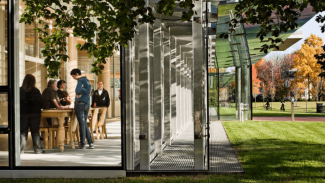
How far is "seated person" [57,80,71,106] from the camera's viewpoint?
7801mm

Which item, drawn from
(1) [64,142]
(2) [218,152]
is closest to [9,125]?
(1) [64,142]

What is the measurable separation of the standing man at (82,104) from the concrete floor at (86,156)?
26 cm

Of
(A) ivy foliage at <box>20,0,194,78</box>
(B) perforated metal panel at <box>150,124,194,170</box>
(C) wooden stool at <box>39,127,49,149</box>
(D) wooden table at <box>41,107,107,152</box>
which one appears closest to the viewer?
(A) ivy foliage at <box>20,0,194,78</box>

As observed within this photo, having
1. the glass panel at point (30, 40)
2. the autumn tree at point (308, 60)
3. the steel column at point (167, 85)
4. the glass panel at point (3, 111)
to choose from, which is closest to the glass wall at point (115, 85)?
the glass panel at point (30, 40)

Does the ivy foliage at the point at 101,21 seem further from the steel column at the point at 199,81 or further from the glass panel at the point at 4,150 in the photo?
the glass panel at the point at 4,150

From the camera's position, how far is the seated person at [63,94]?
7.80 metres

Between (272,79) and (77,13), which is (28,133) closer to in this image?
(77,13)

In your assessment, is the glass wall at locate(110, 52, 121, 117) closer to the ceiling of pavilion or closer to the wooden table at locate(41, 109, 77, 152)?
the wooden table at locate(41, 109, 77, 152)

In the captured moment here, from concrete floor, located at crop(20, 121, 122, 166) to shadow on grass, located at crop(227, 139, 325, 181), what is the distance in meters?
2.15

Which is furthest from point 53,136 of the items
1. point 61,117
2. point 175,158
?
point 175,158

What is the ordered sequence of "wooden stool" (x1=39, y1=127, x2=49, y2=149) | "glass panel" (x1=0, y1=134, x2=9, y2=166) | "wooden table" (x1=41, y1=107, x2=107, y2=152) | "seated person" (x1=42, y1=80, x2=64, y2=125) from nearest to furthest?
"glass panel" (x1=0, y1=134, x2=9, y2=166) → "seated person" (x1=42, y1=80, x2=64, y2=125) → "wooden stool" (x1=39, y1=127, x2=49, y2=149) → "wooden table" (x1=41, y1=107, x2=107, y2=152)

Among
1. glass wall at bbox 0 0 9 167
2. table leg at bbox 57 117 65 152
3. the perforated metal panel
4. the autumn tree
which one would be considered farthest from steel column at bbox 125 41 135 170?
the autumn tree

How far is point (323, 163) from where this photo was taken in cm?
819

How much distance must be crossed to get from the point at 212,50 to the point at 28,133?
500 inches
